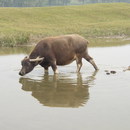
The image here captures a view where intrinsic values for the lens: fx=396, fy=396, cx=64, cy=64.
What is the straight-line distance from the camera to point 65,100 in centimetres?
1409

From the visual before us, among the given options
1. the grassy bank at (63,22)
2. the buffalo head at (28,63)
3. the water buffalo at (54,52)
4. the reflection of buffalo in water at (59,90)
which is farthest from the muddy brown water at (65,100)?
the grassy bank at (63,22)

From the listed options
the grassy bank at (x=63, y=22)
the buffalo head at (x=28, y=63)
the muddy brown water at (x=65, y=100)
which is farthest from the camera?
the grassy bank at (x=63, y=22)

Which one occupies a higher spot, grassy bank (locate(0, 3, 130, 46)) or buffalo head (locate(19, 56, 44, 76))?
buffalo head (locate(19, 56, 44, 76))

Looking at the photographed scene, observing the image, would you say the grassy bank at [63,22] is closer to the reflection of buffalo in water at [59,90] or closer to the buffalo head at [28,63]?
the buffalo head at [28,63]

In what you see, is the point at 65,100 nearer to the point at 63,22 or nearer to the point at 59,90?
the point at 59,90

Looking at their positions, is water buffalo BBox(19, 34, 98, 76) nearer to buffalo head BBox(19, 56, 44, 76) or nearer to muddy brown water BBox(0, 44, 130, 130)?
buffalo head BBox(19, 56, 44, 76)

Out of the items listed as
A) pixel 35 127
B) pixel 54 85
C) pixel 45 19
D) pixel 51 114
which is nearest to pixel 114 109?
pixel 51 114

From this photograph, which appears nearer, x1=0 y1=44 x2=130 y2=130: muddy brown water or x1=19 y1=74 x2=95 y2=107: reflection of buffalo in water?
x1=0 y1=44 x2=130 y2=130: muddy brown water

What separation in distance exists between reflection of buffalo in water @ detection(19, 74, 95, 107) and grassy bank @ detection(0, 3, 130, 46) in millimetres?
19179

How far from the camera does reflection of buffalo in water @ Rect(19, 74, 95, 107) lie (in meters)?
13.9

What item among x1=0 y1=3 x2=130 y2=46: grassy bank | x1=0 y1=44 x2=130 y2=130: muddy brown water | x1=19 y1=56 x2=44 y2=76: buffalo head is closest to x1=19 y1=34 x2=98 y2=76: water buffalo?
x1=19 y1=56 x2=44 y2=76: buffalo head

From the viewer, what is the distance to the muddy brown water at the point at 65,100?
37.4 ft

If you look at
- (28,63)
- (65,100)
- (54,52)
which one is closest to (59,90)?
(65,100)

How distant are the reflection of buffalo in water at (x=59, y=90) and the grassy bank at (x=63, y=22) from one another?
19179 millimetres
